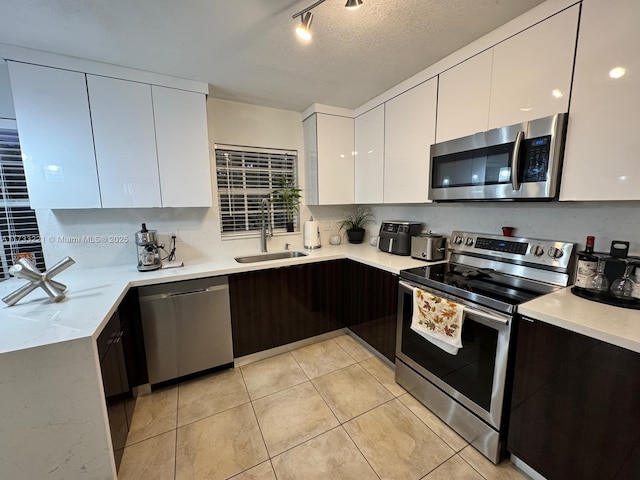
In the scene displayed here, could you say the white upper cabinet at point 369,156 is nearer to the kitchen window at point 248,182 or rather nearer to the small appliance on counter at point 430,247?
the small appliance on counter at point 430,247

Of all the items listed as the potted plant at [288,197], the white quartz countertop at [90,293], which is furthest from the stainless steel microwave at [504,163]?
the potted plant at [288,197]

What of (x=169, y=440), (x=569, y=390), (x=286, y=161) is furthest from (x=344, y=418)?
(x=286, y=161)

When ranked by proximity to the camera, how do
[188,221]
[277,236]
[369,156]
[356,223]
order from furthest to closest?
[356,223], [277,236], [369,156], [188,221]

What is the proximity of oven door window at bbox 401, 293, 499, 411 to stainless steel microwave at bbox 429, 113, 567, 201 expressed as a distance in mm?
785

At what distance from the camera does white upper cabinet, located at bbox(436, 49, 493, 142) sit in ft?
5.30

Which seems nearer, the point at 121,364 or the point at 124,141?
the point at 121,364

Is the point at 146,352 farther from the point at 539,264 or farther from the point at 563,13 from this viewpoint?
the point at 563,13

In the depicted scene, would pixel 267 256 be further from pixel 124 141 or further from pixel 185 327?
pixel 124 141

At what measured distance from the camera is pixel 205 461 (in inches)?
56.2

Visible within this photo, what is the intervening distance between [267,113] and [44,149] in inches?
69.2

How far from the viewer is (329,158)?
2.74 metres

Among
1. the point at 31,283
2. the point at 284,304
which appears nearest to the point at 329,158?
the point at 284,304

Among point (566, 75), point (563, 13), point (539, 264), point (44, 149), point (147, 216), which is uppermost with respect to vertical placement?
point (563, 13)

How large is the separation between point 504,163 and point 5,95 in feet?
10.8
